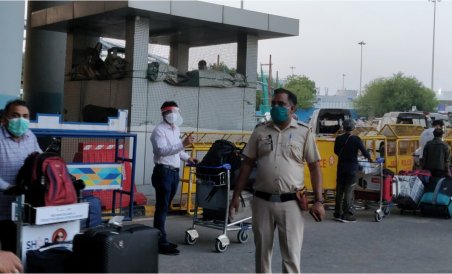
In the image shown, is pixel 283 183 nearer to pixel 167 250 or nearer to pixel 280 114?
pixel 280 114

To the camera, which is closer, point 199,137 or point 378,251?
point 378,251

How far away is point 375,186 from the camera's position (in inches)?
416

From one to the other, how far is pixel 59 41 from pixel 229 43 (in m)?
6.36

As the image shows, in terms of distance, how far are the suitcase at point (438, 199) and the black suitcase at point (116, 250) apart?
7310 mm

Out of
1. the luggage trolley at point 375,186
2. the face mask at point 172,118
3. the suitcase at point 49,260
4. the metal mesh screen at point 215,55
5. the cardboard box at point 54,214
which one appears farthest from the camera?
the metal mesh screen at point 215,55

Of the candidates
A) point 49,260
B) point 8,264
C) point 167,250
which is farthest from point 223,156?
point 8,264

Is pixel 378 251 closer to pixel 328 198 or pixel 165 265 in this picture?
pixel 165 265

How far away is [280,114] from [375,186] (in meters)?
6.20

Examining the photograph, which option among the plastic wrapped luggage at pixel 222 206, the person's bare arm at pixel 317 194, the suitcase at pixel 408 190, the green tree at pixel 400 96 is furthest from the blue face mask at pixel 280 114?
the green tree at pixel 400 96

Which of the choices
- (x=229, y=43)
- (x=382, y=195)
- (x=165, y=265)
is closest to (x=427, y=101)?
(x=229, y=43)

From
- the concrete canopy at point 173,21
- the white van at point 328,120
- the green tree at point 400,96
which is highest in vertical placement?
the green tree at point 400,96

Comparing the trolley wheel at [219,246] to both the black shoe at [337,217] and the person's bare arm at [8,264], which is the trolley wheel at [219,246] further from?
the person's bare arm at [8,264]

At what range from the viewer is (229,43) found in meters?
15.7

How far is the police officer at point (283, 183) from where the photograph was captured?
16.1 feet
